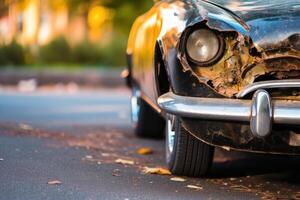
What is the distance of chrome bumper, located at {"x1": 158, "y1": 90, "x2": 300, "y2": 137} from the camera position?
4469 millimetres

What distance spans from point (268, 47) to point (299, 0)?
588mm

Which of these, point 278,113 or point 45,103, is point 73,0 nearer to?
point 45,103

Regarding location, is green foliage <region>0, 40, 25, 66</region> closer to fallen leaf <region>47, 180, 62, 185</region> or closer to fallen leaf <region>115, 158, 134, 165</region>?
fallen leaf <region>115, 158, 134, 165</region>

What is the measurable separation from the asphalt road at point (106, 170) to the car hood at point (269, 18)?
104cm

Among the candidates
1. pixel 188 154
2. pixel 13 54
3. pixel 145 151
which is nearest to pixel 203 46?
pixel 188 154

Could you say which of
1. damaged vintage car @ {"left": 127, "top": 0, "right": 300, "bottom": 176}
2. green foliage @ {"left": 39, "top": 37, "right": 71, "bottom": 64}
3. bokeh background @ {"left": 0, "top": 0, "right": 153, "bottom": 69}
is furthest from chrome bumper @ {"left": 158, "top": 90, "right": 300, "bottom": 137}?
green foliage @ {"left": 39, "top": 37, "right": 71, "bottom": 64}

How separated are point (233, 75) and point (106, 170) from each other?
55.0 inches

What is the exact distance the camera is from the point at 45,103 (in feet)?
42.3

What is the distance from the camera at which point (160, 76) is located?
5.48 m

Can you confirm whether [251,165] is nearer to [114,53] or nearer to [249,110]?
[249,110]

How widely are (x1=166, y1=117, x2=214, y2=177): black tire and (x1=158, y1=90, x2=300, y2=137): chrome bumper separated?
380mm

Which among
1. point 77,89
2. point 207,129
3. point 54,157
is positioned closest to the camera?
point 207,129

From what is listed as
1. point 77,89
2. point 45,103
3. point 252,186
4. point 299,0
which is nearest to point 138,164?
point 252,186

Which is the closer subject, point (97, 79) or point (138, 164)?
point (138, 164)
